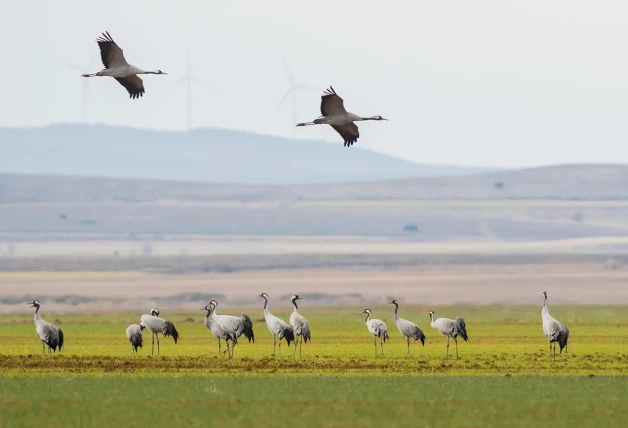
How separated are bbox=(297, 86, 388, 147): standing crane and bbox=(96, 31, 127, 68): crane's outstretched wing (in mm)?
4353

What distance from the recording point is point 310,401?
2825 centimetres

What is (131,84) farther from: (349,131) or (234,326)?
(234,326)

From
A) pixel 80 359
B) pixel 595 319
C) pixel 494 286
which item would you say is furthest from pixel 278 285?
pixel 80 359

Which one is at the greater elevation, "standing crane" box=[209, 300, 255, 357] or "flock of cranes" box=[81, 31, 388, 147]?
"flock of cranes" box=[81, 31, 388, 147]

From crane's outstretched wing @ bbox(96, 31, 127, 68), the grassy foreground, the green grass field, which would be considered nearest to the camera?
the grassy foreground

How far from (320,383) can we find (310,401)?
3849 millimetres

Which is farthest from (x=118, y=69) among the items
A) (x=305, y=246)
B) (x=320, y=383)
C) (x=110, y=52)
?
(x=305, y=246)

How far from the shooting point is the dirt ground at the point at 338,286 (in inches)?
3632

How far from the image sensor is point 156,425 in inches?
982

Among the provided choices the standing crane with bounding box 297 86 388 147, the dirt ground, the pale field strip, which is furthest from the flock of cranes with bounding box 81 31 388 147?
the pale field strip

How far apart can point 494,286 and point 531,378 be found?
69.6m

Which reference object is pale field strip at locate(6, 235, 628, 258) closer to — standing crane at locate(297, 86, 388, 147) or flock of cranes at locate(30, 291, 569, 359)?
flock of cranes at locate(30, 291, 569, 359)

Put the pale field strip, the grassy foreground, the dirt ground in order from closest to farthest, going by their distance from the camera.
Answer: the grassy foreground → the dirt ground → the pale field strip

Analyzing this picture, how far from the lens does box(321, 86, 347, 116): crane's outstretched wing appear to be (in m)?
35.1
